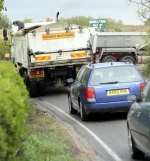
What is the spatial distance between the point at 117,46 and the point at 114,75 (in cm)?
2845

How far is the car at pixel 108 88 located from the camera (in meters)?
19.0

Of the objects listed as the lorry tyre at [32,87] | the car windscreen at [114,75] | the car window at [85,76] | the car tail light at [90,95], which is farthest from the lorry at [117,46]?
the car tail light at [90,95]

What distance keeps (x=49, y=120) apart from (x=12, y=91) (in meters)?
10.1

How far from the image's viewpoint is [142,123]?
10477mm

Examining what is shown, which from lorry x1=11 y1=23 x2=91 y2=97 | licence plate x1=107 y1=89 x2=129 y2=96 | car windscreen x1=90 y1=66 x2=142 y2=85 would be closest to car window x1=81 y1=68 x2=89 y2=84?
car windscreen x1=90 y1=66 x2=142 y2=85

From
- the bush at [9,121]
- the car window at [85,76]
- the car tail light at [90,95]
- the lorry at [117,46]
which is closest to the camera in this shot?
the bush at [9,121]

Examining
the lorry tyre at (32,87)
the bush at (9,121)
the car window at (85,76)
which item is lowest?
the lorry tyre at (32,87)

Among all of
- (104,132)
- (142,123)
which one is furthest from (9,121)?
(104,132)

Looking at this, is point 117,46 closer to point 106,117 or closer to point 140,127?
point 106,117

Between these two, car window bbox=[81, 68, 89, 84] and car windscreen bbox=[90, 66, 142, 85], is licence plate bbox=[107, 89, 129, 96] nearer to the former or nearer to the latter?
car windscreen bbox=[90, 66, 142, 85]

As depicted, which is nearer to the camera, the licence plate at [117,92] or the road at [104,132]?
the road at [104,132]

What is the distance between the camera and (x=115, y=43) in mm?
48094

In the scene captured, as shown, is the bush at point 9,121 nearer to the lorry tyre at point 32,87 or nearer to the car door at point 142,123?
the car door at point 142,123

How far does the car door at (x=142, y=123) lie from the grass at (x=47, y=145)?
1.12 m
